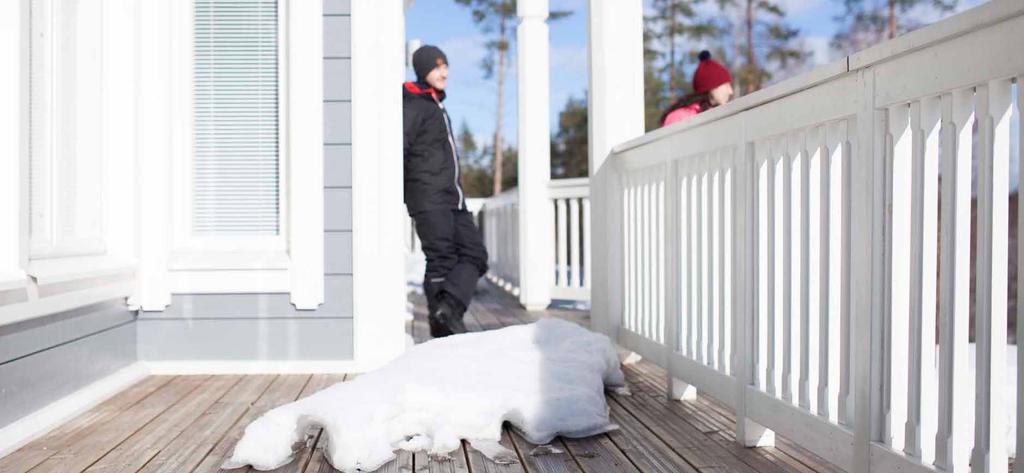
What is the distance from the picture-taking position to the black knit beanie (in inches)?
190

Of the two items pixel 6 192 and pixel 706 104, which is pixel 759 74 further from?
pixel 6 192

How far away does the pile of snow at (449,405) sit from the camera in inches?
96.7

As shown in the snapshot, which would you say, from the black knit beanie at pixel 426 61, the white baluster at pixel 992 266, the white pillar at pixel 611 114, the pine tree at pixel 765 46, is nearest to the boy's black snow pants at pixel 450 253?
the black knit beanie at pixel 426 61

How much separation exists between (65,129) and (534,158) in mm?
4120

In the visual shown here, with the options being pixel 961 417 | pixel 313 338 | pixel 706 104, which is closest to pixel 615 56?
pixel 706 104

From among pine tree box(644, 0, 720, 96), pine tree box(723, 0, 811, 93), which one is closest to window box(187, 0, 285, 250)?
pine tree box(723, 0, 811, 93)

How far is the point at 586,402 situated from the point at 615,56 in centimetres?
197

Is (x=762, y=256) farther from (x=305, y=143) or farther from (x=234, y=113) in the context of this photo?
(x=234, y=113)

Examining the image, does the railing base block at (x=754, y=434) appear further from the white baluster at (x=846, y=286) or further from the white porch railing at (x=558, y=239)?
the white porch railing at (x=558, y=239)

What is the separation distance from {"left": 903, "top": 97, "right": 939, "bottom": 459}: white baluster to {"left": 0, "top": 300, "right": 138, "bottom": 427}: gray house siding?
7.58 ft

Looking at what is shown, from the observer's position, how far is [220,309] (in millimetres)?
4035

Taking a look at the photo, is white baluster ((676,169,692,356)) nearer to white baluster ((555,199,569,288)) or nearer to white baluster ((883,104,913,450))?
white baluster ((883,104,913,450))

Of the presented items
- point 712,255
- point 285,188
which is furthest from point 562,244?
point 712,255

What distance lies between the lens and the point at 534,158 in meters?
7.01
